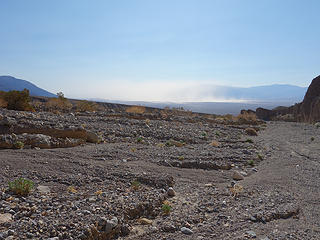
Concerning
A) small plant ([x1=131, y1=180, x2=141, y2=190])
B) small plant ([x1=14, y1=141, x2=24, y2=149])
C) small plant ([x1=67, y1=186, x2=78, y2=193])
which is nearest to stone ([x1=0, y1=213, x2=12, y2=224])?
small plant ([x1=67, y1=186, x2=78, y2=193])

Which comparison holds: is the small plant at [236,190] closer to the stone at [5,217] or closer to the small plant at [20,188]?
the small plant at [20,188]

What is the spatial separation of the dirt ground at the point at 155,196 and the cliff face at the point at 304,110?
33829 mm

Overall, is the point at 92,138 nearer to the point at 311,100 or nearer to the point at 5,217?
the point at 5,217

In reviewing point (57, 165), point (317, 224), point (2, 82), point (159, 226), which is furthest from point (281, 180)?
point (2, 82)

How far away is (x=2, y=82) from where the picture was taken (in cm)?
9519

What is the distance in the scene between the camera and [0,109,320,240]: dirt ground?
12.4ft

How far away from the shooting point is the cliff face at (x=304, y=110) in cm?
3878

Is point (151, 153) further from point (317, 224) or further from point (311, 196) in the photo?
point (317, 224)

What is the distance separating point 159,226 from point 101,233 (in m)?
0.87

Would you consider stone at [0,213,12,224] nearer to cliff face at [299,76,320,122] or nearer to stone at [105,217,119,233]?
stone at [105,217,119,233]

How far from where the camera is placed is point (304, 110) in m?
42.8

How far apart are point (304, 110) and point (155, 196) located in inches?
1730

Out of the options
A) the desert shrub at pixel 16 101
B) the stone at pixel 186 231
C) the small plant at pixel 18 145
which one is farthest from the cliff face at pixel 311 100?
the stone at pixel 186 231

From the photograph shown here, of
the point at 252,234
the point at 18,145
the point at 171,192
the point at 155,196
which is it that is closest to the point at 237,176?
the point at 171,192
